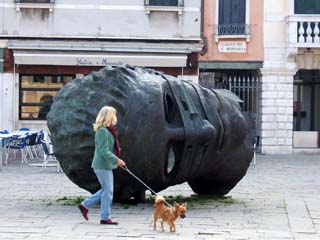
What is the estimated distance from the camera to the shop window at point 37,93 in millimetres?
27172

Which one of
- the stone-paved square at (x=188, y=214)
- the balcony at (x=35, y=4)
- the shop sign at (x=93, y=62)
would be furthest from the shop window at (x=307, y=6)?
the stone-paved square at (x=188, y=214)

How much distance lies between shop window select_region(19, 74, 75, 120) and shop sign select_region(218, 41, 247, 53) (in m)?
5.31

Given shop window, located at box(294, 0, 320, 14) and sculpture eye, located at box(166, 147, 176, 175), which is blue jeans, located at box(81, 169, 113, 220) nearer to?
sculpture eye, located at box(166, 147, 176, 175)

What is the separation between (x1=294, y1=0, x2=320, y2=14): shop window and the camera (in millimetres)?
26812

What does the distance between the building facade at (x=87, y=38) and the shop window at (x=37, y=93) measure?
0.25 metres

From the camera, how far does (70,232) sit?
→ 372 inches

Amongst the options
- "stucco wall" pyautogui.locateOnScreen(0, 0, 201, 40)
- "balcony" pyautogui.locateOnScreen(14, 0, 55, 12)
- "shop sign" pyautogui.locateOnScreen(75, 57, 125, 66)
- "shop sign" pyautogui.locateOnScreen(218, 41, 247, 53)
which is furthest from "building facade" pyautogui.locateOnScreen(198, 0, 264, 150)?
"balcony" pyautogui.locateOnScreen(14, 0, 55, 12)

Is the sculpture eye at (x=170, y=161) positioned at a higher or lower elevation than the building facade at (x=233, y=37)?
lower

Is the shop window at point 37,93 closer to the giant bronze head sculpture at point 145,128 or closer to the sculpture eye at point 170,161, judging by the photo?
the giant bronze head sculpture at point 145,128

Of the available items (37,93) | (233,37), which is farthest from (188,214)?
(37,93)

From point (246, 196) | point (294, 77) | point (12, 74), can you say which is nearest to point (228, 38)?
point (294, 77)

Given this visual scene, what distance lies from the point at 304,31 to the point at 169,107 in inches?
619

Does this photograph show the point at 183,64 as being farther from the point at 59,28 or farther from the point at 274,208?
the point at 274,208

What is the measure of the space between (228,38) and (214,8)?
1154 millimetres
